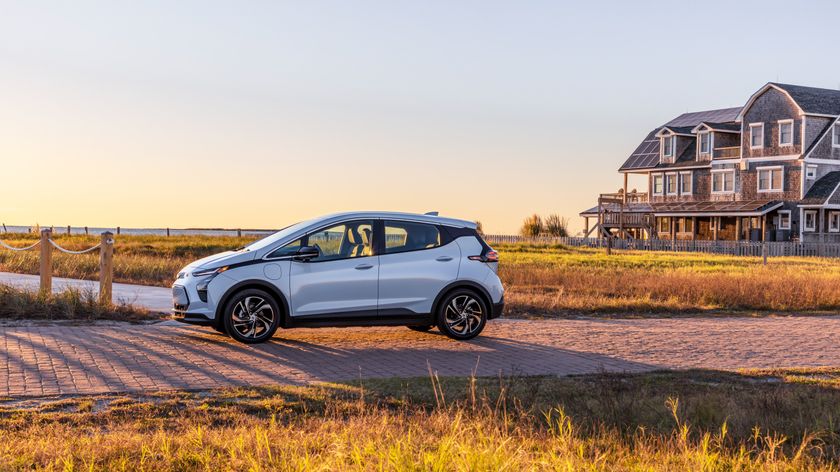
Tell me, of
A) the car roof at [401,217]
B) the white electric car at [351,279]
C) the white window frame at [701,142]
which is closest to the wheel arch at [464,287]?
the white electric car at [351,279]

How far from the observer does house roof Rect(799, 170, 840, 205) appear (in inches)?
2207

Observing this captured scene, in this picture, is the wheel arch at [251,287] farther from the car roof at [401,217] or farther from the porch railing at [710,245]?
the porch railing at [710,245]

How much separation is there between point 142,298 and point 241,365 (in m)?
8.74

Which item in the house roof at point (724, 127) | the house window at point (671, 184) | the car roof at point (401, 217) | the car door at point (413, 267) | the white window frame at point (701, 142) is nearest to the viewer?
the car door at point (413, 267)

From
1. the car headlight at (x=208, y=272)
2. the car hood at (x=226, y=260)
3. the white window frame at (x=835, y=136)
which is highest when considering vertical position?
the white window frame at (x=835, y=136)

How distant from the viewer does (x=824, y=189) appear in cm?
5672

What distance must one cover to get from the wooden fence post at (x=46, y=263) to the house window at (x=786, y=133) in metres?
51.6

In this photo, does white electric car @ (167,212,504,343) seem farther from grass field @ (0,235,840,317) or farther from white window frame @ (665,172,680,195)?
white window frame @ (665,172,680,195)

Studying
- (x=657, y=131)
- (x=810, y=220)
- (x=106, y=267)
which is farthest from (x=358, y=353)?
(x=657, y=131)

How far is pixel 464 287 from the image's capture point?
42.6 ft

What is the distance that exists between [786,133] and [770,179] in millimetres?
3224

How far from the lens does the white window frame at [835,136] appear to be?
58188 mm

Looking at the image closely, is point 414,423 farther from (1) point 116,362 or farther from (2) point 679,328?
(2) point 679,328

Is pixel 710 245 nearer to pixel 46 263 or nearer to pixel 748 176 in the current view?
pixel 748 176
